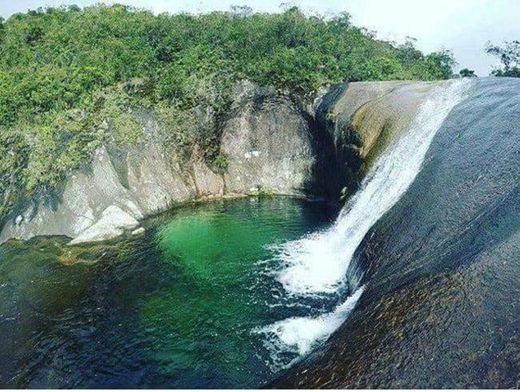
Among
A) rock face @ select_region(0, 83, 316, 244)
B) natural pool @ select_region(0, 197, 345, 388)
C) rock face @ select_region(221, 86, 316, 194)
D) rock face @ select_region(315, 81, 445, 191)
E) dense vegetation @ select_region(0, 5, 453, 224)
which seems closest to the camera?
natural pool @ select_region(0, 197, 345, 388)

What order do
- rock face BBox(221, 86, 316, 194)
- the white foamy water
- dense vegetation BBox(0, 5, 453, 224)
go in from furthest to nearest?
rock face BBox(221, 86, 316, 194) → dense vegetation BBox(0, 5, 453, 224) → the white foamy water

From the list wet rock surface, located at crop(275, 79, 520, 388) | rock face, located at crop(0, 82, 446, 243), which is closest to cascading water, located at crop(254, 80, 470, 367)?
rock face, located at crop(0, 82, 446, 243)

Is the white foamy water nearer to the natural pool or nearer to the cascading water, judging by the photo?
the cascading water

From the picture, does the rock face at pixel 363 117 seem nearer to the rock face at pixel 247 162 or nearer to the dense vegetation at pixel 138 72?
the rock face at pixel 247 162

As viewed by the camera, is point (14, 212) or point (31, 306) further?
point (14, 212)

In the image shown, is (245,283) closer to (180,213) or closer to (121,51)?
(180,213)

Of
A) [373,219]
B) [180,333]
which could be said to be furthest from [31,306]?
[373,219]

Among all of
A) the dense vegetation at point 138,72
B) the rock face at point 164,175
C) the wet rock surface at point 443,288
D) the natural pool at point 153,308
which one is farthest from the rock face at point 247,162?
the wet rock surface at point 443,288
